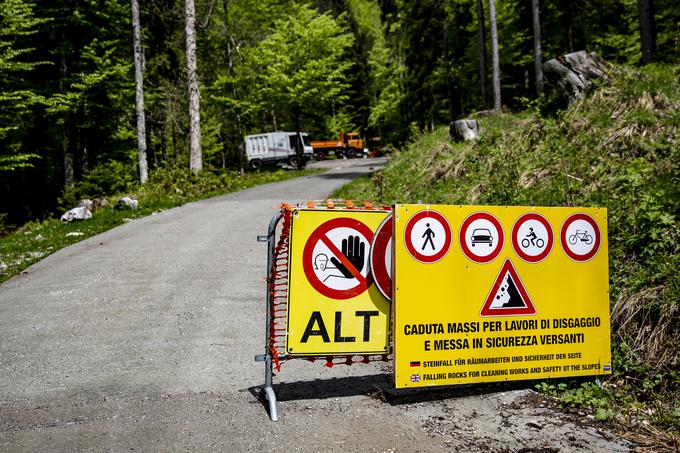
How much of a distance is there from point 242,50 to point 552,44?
67.8 feet

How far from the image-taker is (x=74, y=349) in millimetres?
6148

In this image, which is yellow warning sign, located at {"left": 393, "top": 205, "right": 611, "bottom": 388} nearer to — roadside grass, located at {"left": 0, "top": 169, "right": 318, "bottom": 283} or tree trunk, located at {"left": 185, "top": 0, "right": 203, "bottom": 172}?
roadside grass, located at {"left": 0, "top": 169, "right": 318, "bottom": 283}

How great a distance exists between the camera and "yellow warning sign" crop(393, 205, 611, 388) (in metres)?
4.59

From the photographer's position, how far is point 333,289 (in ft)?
15.5

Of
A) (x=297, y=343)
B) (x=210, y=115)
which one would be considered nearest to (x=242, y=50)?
(x=210, y=115)

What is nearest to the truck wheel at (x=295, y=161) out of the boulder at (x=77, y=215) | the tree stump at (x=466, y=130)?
the boulder at (x=77, y=215)

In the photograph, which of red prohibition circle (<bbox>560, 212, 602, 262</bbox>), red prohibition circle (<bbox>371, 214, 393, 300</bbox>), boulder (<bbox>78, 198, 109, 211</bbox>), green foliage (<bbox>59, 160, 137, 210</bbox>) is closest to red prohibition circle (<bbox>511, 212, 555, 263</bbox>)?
red prohibition circle (<bbox>560, 212, 602, 262</bbox>)

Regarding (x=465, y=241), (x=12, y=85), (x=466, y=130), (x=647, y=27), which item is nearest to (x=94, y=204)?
(x=12, y=85)

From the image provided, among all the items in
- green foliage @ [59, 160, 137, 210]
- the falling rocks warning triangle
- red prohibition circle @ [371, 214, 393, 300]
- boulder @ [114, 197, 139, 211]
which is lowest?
the falling rocks warning triangle

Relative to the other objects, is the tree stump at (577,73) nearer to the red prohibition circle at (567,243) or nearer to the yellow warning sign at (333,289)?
the red prohibition circle at (567,243)

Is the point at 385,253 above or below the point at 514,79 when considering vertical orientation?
below

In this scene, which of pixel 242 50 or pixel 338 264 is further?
pixel 242 50

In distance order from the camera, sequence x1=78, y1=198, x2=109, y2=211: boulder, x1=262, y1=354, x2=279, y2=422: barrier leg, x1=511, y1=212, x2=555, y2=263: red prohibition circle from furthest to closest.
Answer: x1=78, y1=198, x2=109, y2=211: boulder, x1=511, y1=212, x2=555, y2=263: red prohibition circle, x1=262, y1=354, x2=279, y2=422: barrier leg

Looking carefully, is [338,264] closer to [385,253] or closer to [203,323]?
[385,253]
